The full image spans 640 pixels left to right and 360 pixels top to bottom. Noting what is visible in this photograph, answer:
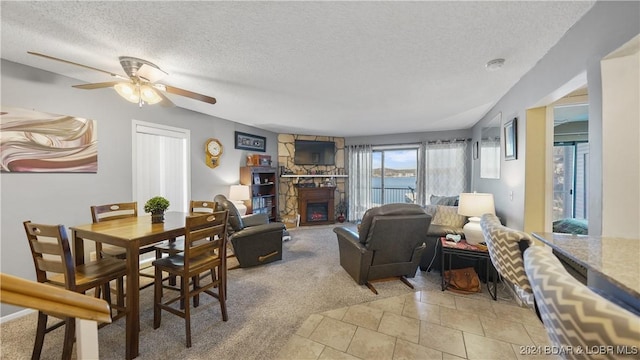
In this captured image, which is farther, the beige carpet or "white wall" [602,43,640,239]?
the beige carpet

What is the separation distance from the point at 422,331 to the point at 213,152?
4.16 m

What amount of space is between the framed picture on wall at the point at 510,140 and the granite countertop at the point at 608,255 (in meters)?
1.77

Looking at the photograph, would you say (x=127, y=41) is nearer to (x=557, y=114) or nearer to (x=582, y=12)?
(x=582, y=12)

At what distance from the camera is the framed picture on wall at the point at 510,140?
102 inches

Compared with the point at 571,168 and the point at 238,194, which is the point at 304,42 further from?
the point at 571,168

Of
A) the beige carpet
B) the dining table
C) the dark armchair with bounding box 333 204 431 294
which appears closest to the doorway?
the dark armchair with bounding box 333 204 431 294

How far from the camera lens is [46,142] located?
2365mm

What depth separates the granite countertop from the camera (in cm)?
69

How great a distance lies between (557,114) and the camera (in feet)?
11.6

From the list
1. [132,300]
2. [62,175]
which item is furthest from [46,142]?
[132,300]

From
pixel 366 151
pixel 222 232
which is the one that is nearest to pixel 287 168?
pixel 366 151

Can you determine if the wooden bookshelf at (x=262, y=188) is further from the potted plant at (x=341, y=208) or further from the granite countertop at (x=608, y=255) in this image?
the granite countertop at (x=608, y=255)

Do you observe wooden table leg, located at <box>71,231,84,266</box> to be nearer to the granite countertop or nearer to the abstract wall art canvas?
the abstract wall art canvas

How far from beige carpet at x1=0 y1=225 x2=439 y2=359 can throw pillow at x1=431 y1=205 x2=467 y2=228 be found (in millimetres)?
960
